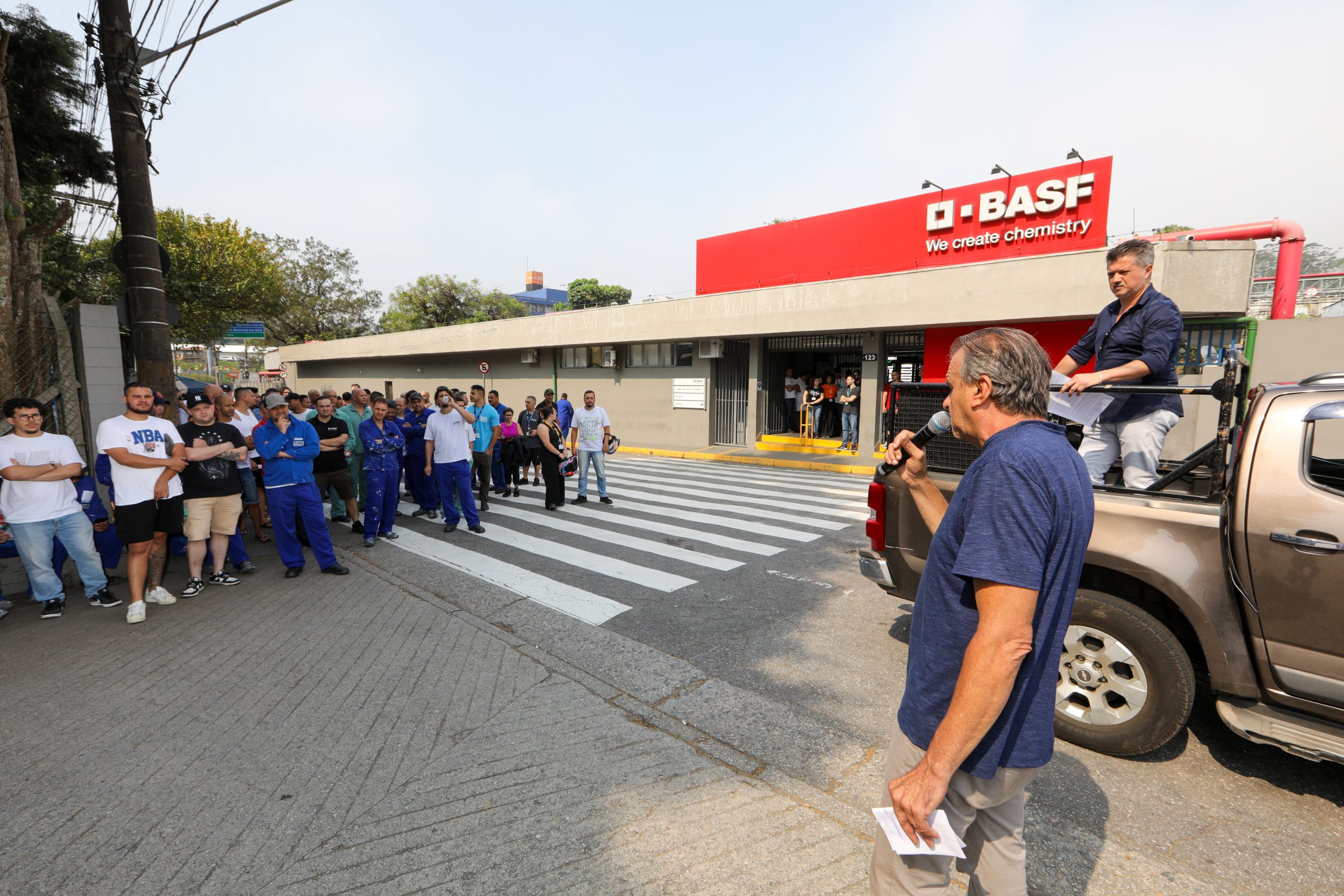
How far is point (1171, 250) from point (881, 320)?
565 cm

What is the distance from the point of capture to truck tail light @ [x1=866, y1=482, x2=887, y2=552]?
391cm

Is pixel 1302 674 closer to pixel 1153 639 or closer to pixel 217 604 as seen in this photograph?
pixel 1153 639

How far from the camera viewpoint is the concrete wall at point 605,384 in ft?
66.2

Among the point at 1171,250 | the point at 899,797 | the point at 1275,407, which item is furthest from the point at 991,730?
the point at 1171,250

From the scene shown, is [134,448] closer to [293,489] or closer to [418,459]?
[293,489]

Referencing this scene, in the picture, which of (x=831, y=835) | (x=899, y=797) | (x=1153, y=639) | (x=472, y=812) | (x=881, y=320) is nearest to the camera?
(x=899, y=797)

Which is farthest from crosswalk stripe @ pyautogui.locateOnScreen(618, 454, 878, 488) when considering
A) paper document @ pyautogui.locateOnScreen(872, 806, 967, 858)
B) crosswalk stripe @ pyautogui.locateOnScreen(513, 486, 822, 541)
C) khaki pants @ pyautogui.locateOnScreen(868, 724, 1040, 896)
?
paper document @ pyautogui.locateOnScreen(872, 806, 967, 858)

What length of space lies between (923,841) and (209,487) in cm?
655

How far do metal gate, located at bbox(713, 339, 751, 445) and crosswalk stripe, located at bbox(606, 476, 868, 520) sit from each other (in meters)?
7.32

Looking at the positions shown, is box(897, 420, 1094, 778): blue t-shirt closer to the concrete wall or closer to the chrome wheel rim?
the chrome wheel rim

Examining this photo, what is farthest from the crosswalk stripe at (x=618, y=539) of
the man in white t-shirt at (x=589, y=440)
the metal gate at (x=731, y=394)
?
the metal gate at (x=731, y=394)

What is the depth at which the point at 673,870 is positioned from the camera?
230 cm

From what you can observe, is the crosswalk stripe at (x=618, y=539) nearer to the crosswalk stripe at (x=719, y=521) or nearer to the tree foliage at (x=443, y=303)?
the crosswalk stripe at (x=719, y=521)

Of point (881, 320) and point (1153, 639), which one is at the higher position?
point (881, 320)
